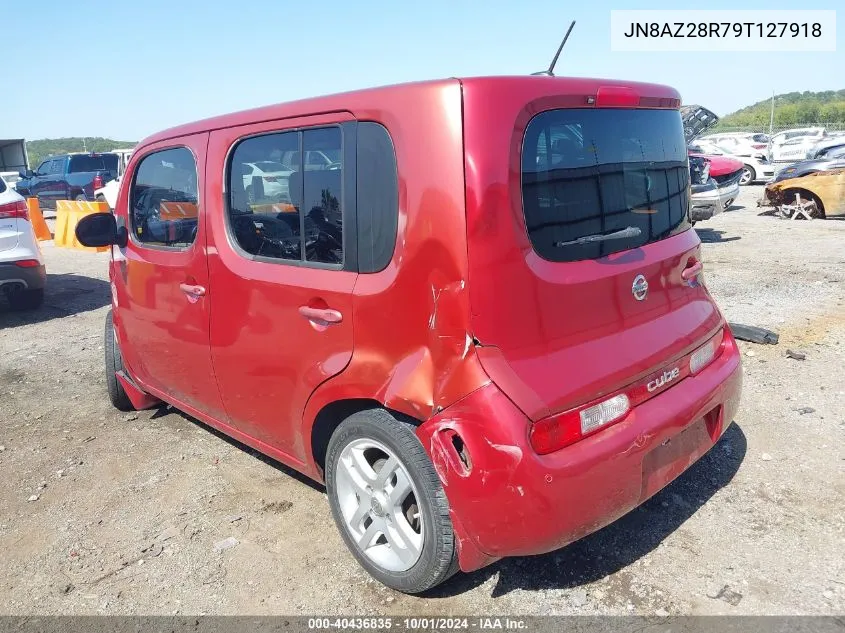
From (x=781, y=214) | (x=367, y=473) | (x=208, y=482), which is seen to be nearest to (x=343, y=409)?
(x=367, y=473)

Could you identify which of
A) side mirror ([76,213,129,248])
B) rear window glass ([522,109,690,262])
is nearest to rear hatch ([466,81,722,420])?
rear window glass ([522,109,690,262])


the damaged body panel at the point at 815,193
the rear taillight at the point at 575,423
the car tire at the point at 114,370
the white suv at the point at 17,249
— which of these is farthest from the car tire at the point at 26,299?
the damaged body panel at the point at 815,193

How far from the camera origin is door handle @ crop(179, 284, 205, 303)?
10.5 ft

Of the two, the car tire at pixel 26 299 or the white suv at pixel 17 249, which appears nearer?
the white suv at pixel 17 249

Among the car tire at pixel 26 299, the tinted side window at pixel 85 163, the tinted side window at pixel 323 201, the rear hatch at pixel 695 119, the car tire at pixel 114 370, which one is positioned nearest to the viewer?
the tinted side window at pixel 323 201

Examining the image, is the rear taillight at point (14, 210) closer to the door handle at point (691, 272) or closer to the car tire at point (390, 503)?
the car tire at point (390, 503)

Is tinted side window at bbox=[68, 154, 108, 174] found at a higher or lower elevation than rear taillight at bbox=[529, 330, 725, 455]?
higher

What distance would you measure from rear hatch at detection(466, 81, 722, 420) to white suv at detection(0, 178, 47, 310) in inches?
253

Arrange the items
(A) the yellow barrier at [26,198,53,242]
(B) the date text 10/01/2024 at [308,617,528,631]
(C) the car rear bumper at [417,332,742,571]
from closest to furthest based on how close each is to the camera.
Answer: (C) the car rear bumper at [417,332,742,571], (B) the date text 10/01/2024 at [308,617,528,631], (A) the yellow barrier at [26,198,53,242]

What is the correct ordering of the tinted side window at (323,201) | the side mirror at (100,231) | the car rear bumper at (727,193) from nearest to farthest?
the tinted side window at (323,201), the side mirror at (100,231), the car rear bumper at (727,193)

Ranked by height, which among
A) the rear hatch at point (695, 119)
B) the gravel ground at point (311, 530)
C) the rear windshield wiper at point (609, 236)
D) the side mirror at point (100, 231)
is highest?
the rear hatch at point (695, 119)

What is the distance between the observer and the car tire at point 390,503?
2295 millimetres

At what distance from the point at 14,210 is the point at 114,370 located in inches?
139

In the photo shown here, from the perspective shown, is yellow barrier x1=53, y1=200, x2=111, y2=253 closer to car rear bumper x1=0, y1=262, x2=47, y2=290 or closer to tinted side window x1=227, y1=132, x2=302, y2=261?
car rear bumper x1=0, y1=262, x2=47, y2=290
